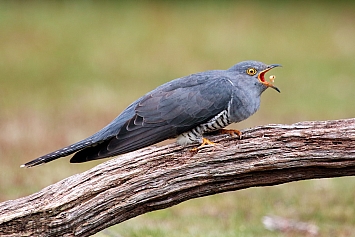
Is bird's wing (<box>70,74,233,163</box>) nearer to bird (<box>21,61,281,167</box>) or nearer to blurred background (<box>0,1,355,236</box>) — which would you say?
bird (<box>21,61,281,167</box>)

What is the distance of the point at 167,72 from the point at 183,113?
9835 millimetres

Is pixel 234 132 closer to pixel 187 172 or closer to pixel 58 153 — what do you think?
pixel 187 172

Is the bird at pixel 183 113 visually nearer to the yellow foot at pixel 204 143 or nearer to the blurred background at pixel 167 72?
the yellow foot at pixel 204 143

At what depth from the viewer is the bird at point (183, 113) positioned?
180 inches

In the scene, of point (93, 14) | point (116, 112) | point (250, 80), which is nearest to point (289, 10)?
point (93, 14)

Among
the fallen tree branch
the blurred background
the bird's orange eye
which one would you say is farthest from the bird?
the blurred background

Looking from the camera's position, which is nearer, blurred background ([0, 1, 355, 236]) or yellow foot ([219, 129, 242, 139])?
yellow foot ([219, 129, 242, 139])

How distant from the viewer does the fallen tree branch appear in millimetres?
4176

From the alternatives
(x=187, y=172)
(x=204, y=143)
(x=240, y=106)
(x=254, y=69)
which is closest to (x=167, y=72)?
(x=254, y=69)

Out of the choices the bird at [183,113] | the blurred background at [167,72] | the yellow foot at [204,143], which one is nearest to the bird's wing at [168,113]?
the bird at [183,113]

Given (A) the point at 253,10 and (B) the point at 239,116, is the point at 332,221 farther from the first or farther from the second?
(A) the point at 253,10

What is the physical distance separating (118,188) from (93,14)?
15.3 metres

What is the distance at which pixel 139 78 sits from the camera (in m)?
14.2

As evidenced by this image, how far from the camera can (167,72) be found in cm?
1449
